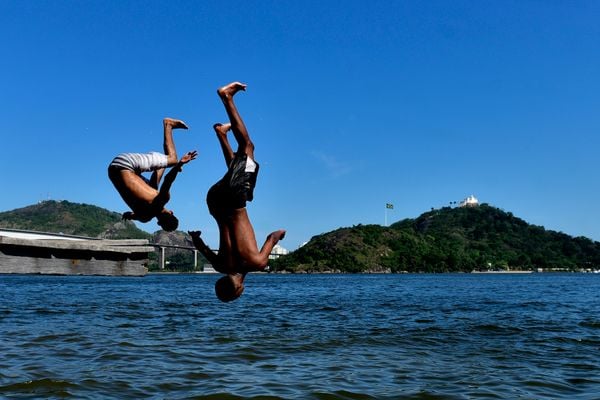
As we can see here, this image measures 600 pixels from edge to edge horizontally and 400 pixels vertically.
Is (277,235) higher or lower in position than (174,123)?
lower

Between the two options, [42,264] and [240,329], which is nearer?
[42,264]

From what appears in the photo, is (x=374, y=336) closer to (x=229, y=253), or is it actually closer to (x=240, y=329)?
(x=240, y=329)

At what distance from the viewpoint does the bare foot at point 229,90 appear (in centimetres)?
768

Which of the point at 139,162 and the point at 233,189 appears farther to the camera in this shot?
the point at 139,162

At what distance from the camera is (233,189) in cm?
727

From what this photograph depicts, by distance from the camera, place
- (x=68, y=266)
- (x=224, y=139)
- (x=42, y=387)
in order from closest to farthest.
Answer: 1. (x=224, y=139)
2. (x=42, y=387)
3. (x=68, y=266)

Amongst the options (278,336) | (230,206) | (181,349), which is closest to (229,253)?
(230,206)

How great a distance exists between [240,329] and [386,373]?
Answer: 32.6ft

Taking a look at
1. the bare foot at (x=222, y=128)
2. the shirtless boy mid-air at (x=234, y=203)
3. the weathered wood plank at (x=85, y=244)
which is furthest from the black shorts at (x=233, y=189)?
the weathered wood plank at (x=85, y=244)

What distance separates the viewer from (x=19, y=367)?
13750 millimetres

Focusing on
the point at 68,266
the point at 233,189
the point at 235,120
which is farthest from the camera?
the point at 68,266

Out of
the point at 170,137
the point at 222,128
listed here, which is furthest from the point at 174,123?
the point at 222,128

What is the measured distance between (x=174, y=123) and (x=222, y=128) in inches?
43.2

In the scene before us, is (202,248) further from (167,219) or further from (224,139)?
(224,139)
